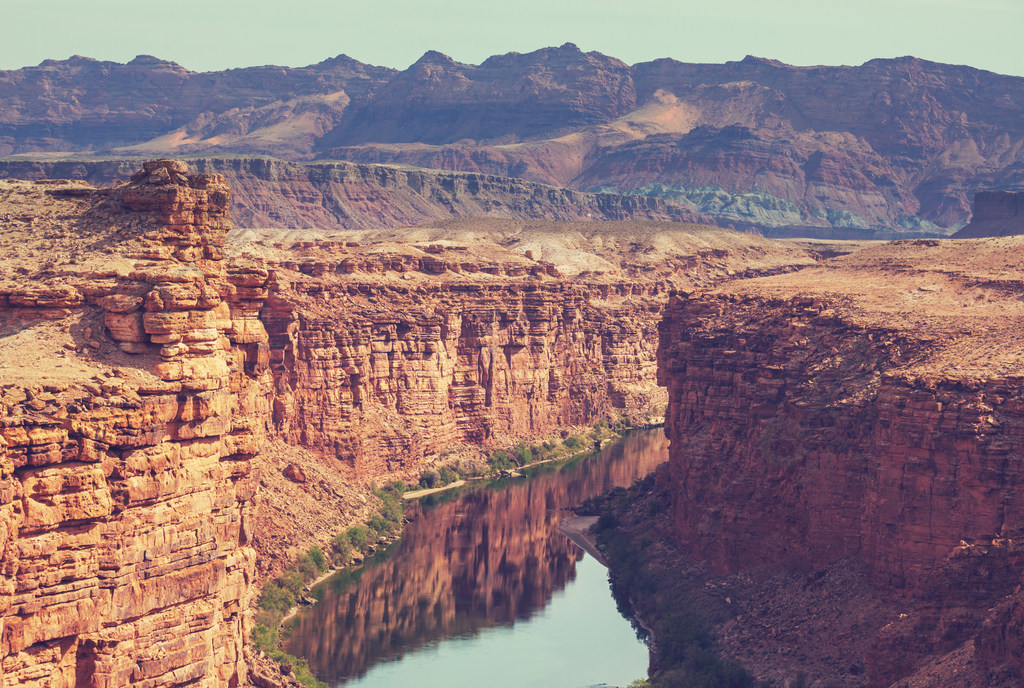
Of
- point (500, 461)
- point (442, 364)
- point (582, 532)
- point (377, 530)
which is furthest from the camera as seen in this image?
point (500, 461)

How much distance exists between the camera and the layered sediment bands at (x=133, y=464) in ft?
104

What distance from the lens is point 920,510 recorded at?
52.5m

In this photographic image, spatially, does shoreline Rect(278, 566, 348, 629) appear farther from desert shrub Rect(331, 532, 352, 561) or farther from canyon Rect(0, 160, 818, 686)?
canyon Rect(0, 160, 818, 686)

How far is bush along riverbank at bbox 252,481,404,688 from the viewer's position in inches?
2399

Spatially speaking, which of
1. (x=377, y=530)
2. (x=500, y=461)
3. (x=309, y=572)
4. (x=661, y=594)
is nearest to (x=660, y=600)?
(x=661, y=594)

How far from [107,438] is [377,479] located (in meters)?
62.2

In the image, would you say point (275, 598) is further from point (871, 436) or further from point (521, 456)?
point (521, 456)

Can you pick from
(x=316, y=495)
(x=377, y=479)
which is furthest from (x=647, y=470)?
(x=316, y=495)

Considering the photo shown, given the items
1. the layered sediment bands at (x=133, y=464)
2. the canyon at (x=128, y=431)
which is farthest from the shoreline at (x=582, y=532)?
the layered sediment bands at (x=133, y=464)

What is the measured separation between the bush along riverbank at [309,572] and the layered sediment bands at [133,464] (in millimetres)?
20954

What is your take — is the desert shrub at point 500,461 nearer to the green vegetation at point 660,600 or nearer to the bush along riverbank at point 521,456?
the bush along riverbank at point 521,456

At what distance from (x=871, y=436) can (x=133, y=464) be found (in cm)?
3140

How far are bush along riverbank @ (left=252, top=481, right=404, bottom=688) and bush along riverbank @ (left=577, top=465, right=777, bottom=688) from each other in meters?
10.7

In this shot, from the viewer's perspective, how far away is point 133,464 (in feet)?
110
